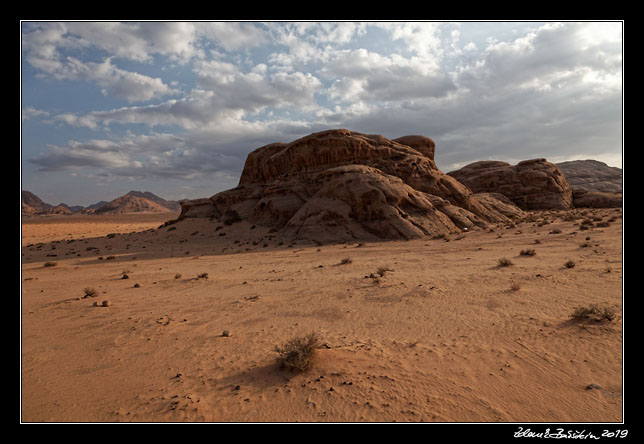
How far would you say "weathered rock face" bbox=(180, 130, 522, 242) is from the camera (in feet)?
65.9

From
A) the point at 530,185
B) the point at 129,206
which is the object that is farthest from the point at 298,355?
the point at 129,206

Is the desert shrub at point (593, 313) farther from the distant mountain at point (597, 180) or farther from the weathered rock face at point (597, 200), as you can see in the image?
the distant mountain at point (597, 180)

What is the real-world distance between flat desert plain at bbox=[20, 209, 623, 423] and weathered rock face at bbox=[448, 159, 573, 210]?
32423 mm

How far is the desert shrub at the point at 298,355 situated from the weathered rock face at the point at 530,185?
41579 millimetres

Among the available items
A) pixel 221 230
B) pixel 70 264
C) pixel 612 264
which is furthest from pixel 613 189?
pixel 70 264

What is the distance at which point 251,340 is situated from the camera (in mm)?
5039

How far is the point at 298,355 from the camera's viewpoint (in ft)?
12.9

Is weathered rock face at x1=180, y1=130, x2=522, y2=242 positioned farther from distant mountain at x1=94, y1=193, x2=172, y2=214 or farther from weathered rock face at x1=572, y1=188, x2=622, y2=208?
distant mountain at x1=94, y1=193, x2=172, y2=214

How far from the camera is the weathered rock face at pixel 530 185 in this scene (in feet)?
122

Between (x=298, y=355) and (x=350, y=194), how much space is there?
17.4 m

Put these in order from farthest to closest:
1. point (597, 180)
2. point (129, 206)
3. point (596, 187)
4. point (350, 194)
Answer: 1. point (129, 206)
2. point (597, 180)
3. point (596, 187)
4. point (350, 194)

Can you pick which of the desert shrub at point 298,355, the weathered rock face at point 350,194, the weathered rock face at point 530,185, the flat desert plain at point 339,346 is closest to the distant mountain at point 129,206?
the weathered rock face at point 350,194

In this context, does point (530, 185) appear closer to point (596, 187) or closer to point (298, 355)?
point (596, 187)

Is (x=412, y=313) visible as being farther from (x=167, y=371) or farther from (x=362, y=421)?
(x=167, y=371)
